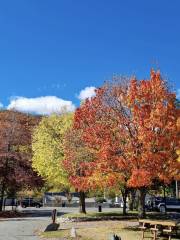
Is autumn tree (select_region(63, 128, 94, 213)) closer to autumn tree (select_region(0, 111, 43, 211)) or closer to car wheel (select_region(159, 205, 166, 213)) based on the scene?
autumn tree (select_region(0, 111, 43, 211))

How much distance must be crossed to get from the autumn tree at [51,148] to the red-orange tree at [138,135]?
15017 millimetres

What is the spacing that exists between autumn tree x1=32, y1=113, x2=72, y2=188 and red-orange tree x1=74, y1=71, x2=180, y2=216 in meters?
15.0

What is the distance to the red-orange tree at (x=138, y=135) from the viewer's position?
81.3ft

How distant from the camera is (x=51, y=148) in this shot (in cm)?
4416

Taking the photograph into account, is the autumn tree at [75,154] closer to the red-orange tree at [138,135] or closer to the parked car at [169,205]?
the red-orange tree at [138,135]

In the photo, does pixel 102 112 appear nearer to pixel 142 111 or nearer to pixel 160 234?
pixel 142 111

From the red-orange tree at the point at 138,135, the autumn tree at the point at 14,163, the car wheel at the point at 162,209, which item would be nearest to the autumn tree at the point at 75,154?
the red-orange tree at the point at 138,135

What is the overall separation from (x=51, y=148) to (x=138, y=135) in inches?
→ 779

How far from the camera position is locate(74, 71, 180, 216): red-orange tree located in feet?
81.3

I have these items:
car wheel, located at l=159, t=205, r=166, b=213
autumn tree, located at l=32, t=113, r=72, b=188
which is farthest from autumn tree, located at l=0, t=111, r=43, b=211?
car wheel, located at l=159, t=205, r=166, b=213

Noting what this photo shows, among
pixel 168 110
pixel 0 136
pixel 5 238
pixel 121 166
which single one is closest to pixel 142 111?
pixel 168 110

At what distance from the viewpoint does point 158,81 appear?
1027 inches

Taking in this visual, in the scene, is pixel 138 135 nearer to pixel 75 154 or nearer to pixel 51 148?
pixel 75 154

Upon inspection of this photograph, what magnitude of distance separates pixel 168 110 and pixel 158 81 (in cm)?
182
